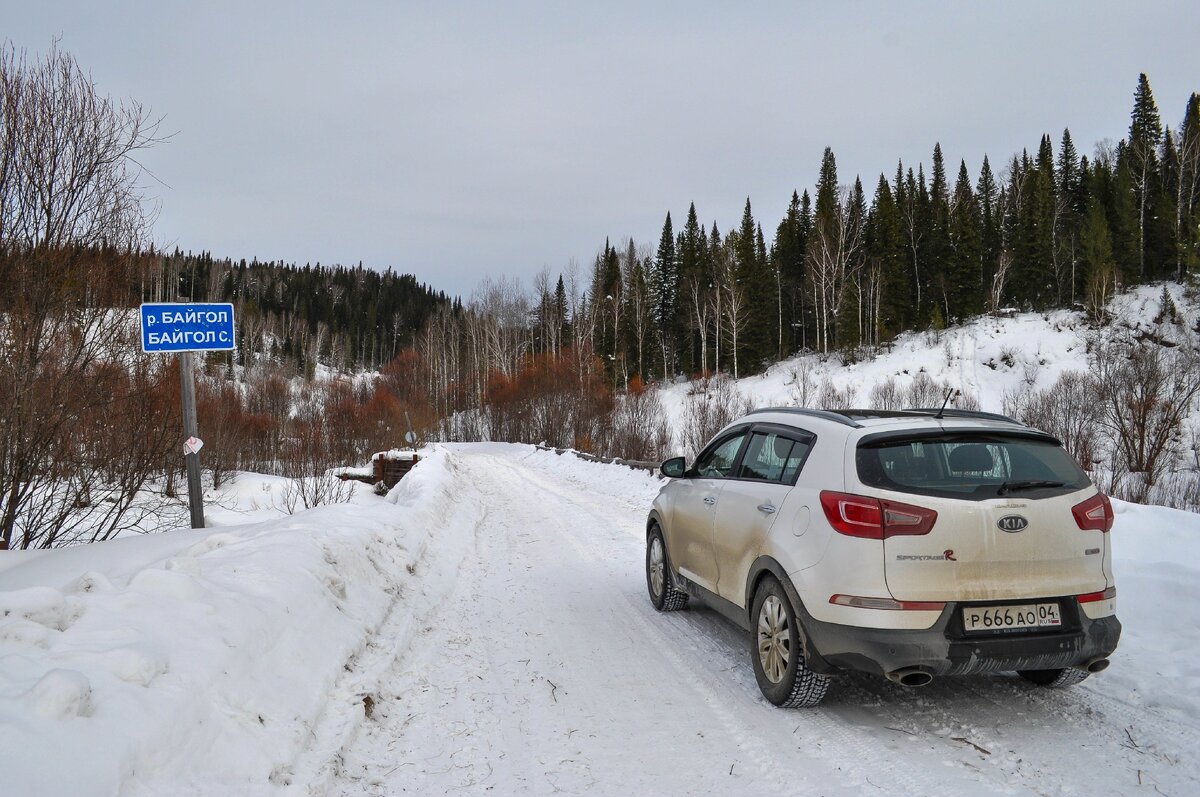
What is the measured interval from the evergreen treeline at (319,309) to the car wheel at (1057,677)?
9489 centimetres

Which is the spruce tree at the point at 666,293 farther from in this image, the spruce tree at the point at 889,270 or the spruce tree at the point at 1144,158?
the spruce tree at the point at 1144,158

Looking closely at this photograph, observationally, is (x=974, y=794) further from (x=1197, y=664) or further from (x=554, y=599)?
(x=554, y=599)

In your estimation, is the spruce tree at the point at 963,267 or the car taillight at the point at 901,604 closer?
→ the car taillight at the point at 901,604

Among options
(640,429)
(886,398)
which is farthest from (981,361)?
(640,429)

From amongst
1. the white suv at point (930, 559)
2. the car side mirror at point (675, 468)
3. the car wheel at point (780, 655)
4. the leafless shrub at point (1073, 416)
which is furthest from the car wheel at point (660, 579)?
the leafless shrub at point (1073, 416)

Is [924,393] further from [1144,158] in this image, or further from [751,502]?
[1144,158]

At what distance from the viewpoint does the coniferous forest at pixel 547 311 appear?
6.68 m

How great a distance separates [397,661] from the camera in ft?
16.5

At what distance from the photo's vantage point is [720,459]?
5875mm

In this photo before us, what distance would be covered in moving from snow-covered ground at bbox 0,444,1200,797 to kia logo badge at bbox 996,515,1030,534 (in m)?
1.15

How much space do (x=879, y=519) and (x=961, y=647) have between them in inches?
31.0

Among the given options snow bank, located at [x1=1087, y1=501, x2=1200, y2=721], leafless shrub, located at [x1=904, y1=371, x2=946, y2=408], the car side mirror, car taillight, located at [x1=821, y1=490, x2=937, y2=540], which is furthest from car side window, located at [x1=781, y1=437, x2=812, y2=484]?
leafless shrub, located at [x1=904, y1=371, x2=946, y2=408]

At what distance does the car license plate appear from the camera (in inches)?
143

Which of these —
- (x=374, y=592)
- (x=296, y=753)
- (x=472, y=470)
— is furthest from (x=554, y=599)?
(x=472, y=470)
